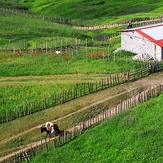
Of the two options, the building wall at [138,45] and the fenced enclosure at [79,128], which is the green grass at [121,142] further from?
the building wall at [138,45]

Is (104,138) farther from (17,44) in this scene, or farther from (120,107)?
(17,44)

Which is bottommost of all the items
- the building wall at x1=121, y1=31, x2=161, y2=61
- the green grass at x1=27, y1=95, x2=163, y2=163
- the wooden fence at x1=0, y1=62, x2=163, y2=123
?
the green grass at x1=27, y1=95, x2=163, y2=163

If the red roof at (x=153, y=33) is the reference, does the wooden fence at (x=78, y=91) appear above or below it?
below

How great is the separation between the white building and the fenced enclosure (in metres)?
16.8

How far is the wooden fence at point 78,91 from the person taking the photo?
43.5m

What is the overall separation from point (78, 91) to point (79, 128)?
419 inches

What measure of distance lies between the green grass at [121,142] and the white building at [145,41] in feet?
74.7

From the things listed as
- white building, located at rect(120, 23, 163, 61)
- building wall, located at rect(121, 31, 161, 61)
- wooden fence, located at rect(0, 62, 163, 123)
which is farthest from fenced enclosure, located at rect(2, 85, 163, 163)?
building wall, located at rect(121, 31, 161, 61)

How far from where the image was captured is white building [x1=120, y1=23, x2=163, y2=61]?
60156mm

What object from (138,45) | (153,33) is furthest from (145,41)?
(153,33)

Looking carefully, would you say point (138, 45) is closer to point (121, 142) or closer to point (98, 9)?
point (121, 142)

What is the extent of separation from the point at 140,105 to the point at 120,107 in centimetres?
208

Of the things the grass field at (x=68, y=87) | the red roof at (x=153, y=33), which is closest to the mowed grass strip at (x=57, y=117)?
the grass field at (x=68, y=87)

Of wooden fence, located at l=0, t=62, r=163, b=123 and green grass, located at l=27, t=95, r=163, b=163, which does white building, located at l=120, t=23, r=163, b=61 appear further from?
green grass, located at l=27, t=95, r=163, b=163
